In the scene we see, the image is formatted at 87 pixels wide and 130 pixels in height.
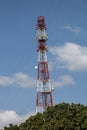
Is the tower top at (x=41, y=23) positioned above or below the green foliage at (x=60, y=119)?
above

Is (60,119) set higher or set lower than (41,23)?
lower

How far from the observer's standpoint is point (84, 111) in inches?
2068

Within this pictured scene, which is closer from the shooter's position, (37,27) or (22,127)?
(22,127)

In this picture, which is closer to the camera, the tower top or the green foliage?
the green foliage

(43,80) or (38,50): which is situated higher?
(38,50)

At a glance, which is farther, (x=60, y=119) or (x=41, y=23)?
(x=41, y=23)

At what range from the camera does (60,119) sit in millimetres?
50938

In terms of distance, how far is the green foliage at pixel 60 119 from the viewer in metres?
49.8

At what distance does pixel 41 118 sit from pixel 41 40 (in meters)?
14.6

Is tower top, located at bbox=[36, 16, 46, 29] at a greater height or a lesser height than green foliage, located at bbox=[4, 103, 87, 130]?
greater

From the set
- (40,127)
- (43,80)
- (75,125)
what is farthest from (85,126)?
(43,80)

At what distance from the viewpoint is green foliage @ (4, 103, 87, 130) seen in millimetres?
49812

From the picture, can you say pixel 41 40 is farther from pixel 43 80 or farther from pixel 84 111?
pixel 84 111

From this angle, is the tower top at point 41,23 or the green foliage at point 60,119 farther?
the tower top at point 41,23
